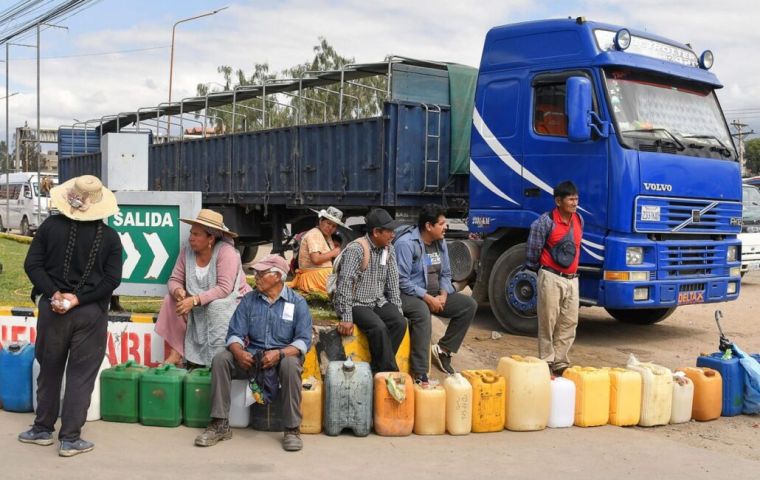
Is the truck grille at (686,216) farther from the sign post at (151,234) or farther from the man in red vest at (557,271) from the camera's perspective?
the sign post at (151,234)

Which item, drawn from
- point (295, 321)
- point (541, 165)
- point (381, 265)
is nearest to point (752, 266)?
point (541, 165)

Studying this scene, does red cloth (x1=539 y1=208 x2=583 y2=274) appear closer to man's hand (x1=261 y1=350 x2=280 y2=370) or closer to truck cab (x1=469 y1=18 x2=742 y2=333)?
truck cab (x1=469 y1=18 x2=742 y2=333)

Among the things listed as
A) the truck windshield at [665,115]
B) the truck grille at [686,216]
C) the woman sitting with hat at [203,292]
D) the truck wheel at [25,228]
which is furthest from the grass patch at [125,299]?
the truck wheel at [25,228]

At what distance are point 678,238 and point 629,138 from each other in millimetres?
1242

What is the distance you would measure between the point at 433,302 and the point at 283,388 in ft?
6.38

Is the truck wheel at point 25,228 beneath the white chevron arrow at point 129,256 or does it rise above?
beneath

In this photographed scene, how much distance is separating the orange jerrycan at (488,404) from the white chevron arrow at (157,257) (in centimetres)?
267

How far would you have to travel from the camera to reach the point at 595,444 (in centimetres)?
557

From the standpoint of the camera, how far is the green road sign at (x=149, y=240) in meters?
6.78

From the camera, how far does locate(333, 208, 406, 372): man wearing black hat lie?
632cm

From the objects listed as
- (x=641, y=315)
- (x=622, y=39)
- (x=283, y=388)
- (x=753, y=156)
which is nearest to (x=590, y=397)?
(x=283, y=388)

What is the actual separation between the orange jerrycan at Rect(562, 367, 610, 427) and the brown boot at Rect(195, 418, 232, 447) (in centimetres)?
244

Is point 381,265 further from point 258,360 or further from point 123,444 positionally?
point 123,444

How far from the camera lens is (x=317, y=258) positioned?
8.49 m
